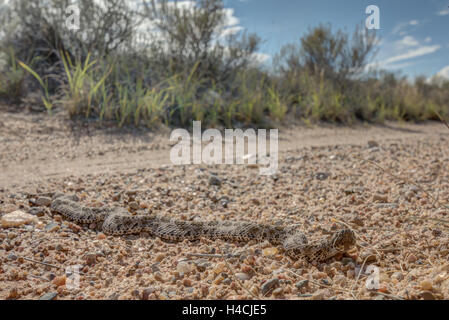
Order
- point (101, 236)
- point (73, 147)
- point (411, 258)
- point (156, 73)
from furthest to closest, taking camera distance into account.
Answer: point (156, 73) < point (73, 147) < point (101, 236) < point (411, 258)

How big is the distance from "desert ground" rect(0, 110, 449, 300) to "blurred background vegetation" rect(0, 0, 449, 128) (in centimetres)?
92

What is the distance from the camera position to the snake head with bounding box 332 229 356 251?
7.04 feet

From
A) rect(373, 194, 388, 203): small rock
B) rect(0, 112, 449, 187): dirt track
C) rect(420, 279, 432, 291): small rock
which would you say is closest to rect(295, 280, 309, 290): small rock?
rect(420, 279, 432, 291): small rock

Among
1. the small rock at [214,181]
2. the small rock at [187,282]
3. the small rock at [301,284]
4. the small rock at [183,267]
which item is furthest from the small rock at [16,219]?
the small rock at [301,284]

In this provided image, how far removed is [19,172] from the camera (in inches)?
154

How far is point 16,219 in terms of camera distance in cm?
267

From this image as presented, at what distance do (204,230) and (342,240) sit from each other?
97 centimetres

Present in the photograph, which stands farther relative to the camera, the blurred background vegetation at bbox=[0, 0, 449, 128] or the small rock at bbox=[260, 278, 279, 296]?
the blurred background vegetation at bbox=[0, 0, 449, 128]

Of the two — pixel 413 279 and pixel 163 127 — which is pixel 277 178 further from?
pixel 163 127

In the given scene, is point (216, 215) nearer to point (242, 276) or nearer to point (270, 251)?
point (270, 251)

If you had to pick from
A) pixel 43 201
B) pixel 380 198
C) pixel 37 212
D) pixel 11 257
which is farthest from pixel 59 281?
pixel 380 198

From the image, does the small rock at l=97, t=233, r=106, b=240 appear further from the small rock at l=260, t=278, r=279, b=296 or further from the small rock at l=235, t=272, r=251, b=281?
the small rock at l=260, t=278, r=279, b=296

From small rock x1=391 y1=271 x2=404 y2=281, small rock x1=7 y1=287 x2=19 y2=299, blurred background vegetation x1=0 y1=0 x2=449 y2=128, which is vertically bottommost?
small rock x1=7 y1=287 x2=19 y2=299
